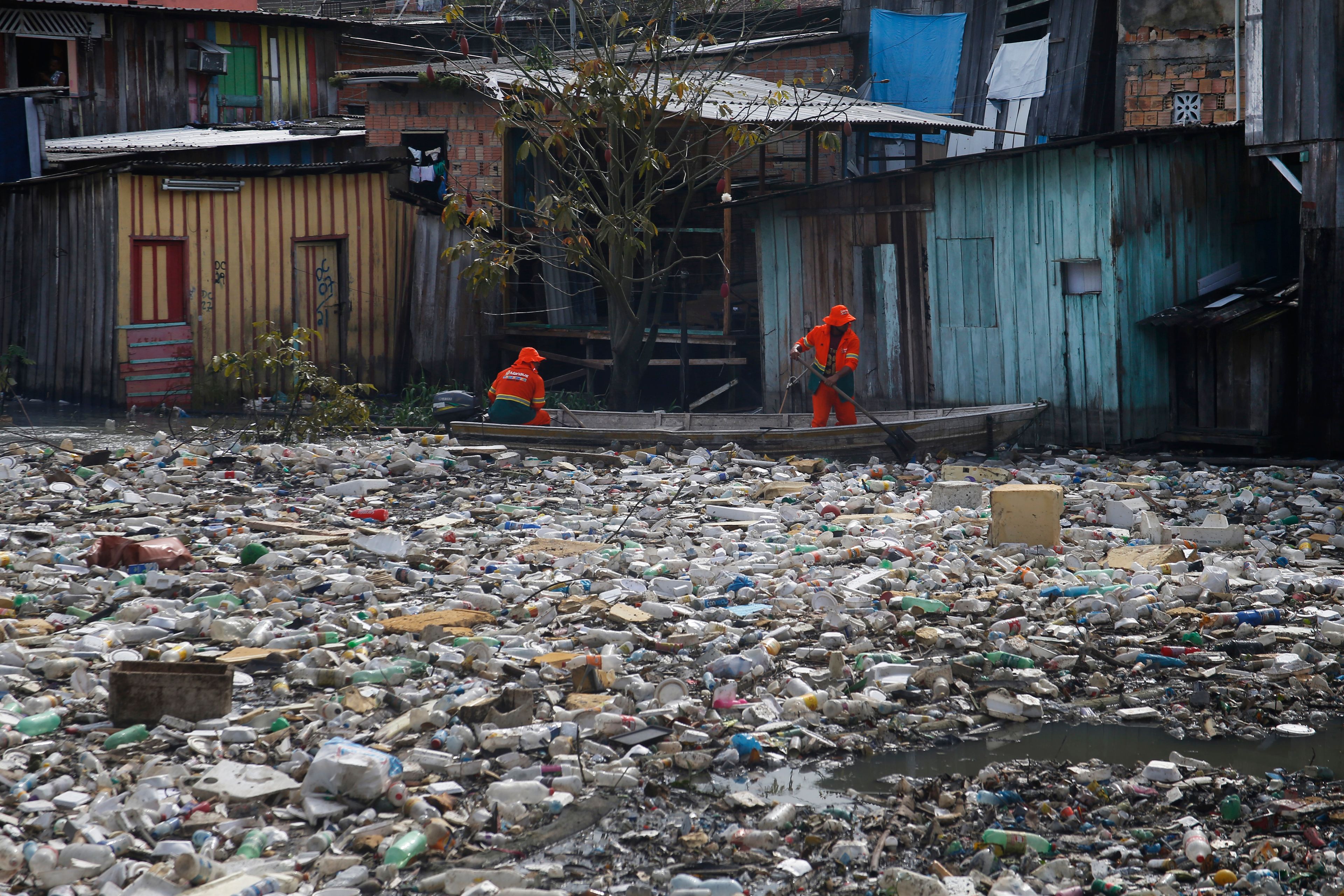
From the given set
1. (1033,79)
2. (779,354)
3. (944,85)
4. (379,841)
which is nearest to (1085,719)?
(379,841)

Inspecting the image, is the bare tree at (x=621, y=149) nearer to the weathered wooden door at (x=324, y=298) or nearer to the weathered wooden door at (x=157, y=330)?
the weathered wooden door at (x=324, y=298)

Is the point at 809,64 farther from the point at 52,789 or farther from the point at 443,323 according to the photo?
the point at 52,789

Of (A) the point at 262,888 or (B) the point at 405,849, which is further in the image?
(B) the point at 405,849

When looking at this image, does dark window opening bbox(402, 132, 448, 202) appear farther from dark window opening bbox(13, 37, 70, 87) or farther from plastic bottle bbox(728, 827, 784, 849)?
plastic bottle bbox(728, 827, 784, 849)

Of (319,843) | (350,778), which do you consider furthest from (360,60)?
(319,843)

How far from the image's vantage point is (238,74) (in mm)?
20078

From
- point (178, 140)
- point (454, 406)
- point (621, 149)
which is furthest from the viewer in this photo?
point (178, 140)

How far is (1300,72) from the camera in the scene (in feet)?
34.9

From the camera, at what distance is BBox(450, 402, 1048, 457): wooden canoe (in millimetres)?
11055

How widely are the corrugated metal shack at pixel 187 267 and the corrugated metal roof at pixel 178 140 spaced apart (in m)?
0.07

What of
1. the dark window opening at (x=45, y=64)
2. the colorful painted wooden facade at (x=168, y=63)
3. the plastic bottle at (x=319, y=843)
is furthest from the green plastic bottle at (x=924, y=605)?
the dark window opening at (x=45, y=64)

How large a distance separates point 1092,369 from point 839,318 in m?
2.56

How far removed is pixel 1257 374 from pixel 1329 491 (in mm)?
2125

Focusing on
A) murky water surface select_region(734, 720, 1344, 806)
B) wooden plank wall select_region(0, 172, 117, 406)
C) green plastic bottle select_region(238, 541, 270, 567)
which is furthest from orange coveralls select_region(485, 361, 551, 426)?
murky water surface select_region(734, 720, 1344, 806)
